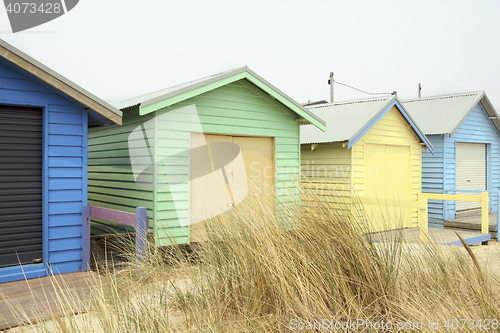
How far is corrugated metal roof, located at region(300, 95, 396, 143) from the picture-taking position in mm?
10555

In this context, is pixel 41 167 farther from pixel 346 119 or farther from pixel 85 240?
pixel 346 119

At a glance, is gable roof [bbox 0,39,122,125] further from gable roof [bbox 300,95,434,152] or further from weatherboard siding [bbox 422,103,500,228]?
weatherboard siding [bbox 422,103,500,228]

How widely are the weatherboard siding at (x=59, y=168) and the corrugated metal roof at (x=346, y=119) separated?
6.54 m

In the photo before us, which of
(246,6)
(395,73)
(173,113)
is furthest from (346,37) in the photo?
(173,113)

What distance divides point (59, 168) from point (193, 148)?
2528 millimetres

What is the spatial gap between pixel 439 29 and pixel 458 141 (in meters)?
21.7

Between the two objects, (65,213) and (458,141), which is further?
(458,141)

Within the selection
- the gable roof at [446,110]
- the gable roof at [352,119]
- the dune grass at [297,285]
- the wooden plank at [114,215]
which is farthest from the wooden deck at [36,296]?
the gable roof at [446,110]

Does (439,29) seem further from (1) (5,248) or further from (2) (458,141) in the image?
(1) (5,248)

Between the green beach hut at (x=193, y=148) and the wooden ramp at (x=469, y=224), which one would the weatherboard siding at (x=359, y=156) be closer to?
the wooden ramp at (x=469, y=224)

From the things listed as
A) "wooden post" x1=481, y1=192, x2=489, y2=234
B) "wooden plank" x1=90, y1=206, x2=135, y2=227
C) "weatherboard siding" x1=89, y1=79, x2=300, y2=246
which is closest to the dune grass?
"wooden plank" x1=90, y1=206, x2=135, y2=227

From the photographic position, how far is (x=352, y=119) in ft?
36.9

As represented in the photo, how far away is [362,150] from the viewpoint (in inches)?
433

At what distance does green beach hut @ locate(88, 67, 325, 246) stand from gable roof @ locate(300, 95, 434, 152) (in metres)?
1.41
